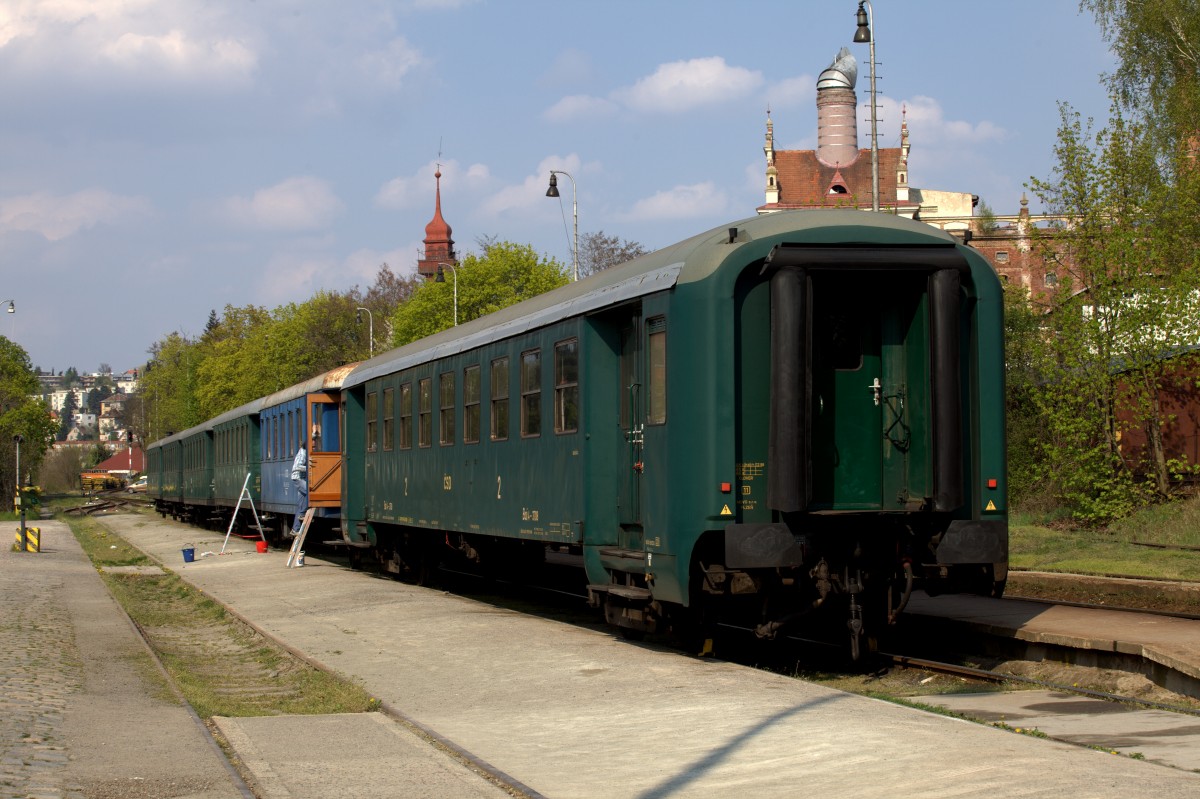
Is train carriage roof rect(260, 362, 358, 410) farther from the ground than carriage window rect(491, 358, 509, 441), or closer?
farther from the ground

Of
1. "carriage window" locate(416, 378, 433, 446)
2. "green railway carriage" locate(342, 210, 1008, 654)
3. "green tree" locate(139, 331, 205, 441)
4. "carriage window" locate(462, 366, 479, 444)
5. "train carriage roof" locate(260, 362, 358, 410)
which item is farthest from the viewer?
"green tree" locate(139, 331, 205, 441)

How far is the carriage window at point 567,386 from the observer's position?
12789mm

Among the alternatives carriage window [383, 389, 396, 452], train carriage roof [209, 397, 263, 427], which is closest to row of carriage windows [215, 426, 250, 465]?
train carriage roof [209, 397, 263, 427]

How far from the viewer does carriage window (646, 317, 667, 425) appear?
36.5 feet

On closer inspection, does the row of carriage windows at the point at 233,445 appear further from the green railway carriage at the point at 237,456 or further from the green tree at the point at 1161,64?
the green tree at the point at 1161,64

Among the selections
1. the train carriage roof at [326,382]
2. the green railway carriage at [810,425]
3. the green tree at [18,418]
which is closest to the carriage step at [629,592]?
the green railway carriage at [810,425]

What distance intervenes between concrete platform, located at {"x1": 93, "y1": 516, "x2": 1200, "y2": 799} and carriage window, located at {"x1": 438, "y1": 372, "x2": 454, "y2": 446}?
3.35 metres

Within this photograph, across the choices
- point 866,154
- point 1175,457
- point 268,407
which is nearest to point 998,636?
point 1175,457

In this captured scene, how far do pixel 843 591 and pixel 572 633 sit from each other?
3696 mm

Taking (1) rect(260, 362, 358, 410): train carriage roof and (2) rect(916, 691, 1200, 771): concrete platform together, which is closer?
(2) rect(916, 691, 1200, 771): concrete platform

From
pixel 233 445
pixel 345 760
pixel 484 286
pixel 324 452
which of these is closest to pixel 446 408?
pixel 324 452

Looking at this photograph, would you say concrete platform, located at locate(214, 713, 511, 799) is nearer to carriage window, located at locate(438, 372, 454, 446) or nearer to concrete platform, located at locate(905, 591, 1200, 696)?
concrete platform, located at locate(905, 591, 1200, 696)

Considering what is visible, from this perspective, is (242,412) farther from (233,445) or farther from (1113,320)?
(1113,320)

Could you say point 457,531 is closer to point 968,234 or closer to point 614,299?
point 614,299
